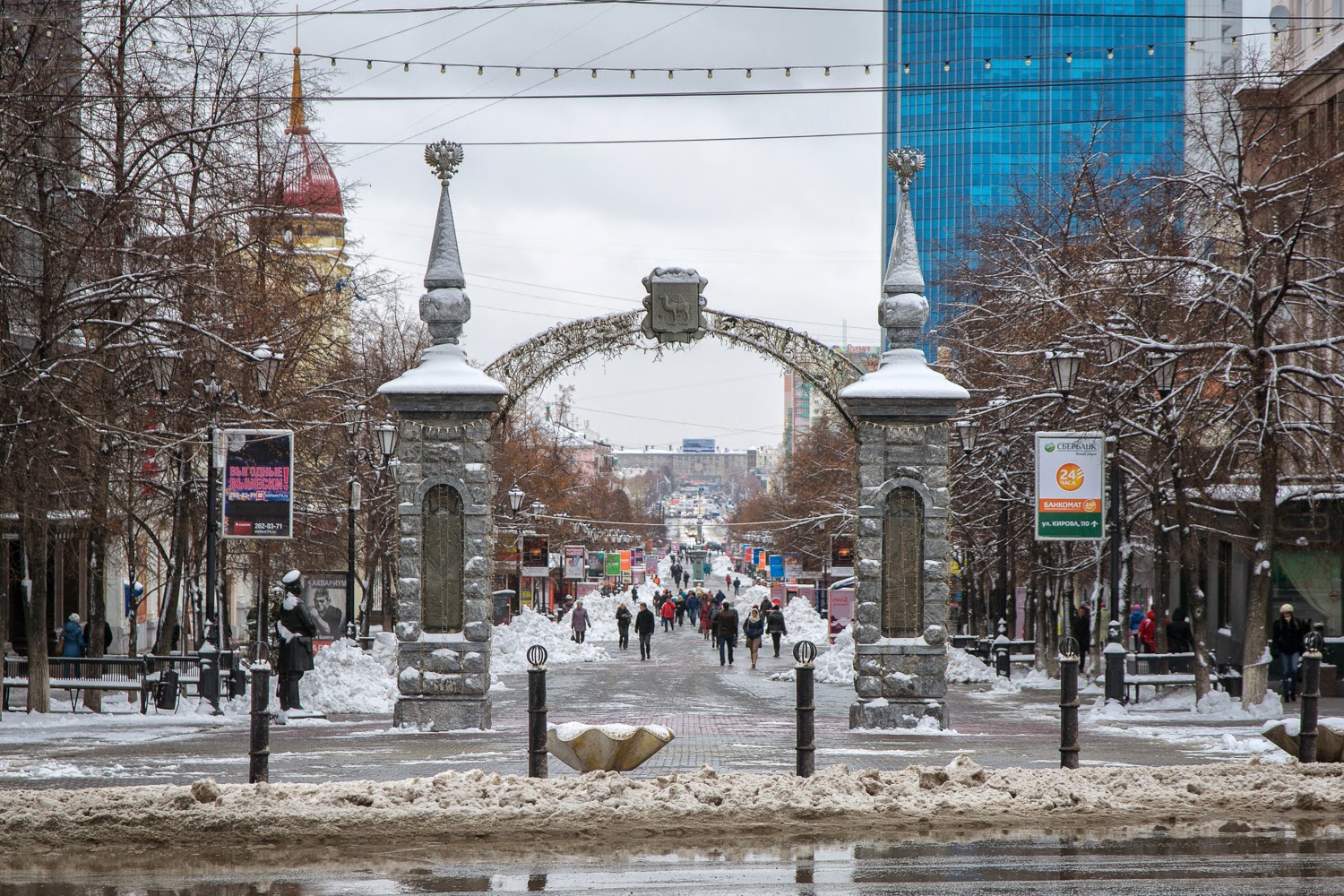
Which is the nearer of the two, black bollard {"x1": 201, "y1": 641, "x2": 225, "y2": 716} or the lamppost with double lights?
black bollard {"x1": 201, "y1": 641, "x2": 225, "y2": 716}

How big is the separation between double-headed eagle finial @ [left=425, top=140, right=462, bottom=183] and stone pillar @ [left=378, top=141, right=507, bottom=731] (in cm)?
2

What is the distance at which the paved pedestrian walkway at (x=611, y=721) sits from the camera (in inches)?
631

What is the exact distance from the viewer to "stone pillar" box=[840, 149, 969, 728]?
20938mm

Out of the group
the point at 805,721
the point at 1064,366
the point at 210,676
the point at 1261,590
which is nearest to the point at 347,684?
the point at 210,676

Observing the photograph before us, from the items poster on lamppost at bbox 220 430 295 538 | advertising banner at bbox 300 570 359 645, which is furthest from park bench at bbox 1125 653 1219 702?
advertising banner at bbox 300 570 359 645

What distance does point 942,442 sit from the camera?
21.1m

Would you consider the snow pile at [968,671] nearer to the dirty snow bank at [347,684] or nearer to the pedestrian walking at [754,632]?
the pedestrian walking at [754,632]

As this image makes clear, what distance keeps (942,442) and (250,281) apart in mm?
17134

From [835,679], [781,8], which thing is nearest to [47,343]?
[781,8]

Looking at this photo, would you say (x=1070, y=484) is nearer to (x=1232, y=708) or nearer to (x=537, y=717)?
(x=1232, y=708)

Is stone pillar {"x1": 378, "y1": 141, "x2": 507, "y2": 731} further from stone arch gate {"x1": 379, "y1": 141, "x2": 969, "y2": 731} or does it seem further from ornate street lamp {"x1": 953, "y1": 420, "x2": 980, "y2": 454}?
ornate street lamp {"x1": 953, "y1": 420, "x2": 980, "y2": 454}

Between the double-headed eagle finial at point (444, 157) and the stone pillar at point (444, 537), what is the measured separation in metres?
0.02

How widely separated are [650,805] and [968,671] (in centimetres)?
2622

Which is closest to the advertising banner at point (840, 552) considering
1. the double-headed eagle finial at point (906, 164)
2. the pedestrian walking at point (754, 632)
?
the pedestrian walking at point (754, 632)
